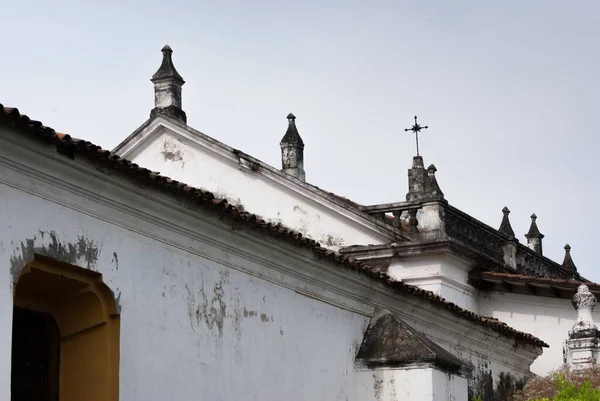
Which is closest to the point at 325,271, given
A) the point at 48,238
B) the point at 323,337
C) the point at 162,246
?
the point at 323,337

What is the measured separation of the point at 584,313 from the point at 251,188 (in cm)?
645

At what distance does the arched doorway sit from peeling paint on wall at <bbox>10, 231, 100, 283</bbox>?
0.12 metres

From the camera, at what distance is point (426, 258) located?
22609 millimetres

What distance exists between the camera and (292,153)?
2475 centimetres

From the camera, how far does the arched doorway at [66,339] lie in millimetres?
11406

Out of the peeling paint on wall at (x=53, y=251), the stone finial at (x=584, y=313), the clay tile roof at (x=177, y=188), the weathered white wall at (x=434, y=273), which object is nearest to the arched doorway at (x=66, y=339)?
the peeling paint on wall at (x=53, y=251)

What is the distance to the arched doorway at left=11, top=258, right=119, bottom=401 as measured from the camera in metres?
Answer: 11.4

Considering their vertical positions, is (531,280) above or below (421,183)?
below

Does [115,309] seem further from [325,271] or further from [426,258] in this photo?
[426,258]

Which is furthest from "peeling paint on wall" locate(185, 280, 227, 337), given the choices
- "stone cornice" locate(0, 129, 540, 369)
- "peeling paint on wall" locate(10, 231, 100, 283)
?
"peeling paint on wall" locate(10, 231, 100, 283)

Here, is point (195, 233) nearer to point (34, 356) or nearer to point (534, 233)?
point (34, 356)

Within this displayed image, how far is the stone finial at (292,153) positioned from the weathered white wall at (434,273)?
2.88 meters

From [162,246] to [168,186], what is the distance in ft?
2.23

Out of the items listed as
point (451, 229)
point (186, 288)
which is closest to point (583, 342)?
point (451, 229)
